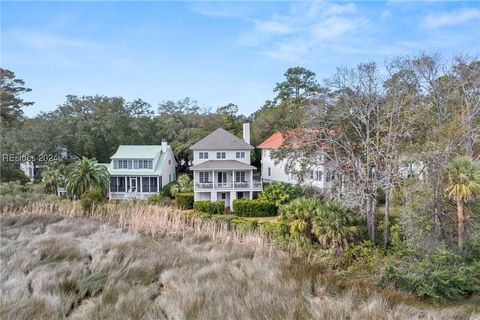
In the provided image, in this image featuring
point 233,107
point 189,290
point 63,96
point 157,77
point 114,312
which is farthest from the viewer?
point 233,107

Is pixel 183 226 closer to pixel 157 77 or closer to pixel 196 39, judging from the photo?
pixel 196 39

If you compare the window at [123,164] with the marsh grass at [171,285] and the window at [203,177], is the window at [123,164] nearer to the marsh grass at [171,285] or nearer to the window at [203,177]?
the window at [203,177]

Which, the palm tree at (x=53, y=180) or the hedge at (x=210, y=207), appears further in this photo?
the palm tree at (x=53, y=180)

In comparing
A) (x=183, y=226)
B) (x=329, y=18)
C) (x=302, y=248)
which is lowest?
(x=302, y=248)

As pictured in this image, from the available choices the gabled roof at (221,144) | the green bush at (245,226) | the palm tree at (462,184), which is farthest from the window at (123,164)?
the palm tree at (462,184)

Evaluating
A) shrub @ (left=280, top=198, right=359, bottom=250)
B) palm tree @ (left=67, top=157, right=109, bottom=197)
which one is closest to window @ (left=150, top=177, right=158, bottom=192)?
palm tree @ (left=67, top=157, right=109, bottom=197)

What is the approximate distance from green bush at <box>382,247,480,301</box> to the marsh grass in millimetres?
1445

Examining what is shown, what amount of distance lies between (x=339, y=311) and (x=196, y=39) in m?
13.2

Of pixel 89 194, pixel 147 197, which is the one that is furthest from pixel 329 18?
pixel 147 197

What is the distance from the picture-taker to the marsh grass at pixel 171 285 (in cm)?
420

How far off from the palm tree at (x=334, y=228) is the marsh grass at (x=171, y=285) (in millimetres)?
3139

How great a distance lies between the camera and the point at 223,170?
24.4 metres

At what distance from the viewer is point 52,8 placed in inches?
335

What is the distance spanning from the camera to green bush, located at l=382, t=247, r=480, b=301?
788 centimetres
